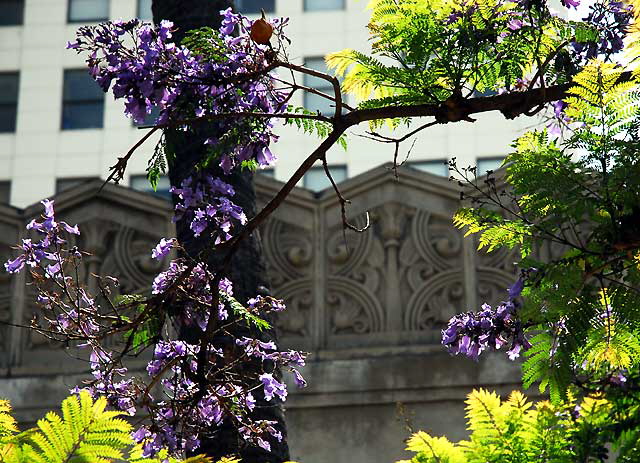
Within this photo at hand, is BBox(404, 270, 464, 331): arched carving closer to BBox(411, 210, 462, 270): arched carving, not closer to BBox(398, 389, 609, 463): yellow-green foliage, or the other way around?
BBox(411, 210, 462, 270): arched carving

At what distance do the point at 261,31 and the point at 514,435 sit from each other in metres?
2.18

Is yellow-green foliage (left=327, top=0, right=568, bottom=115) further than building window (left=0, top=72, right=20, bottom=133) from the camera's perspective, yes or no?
No

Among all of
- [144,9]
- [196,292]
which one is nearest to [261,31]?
[196,292]

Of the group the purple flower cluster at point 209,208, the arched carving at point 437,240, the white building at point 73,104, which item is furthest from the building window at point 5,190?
the purple flower cluster at point 209,208

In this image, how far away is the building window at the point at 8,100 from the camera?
3306cm

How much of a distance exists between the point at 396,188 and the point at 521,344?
6872mm

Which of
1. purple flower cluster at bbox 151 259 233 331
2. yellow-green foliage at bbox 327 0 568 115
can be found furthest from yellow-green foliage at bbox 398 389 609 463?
purple flower cluster at bbox 151 259 233 331

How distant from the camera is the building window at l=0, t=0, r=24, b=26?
33938 mm

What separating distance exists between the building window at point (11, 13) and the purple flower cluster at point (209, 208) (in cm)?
2883

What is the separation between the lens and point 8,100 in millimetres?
33406

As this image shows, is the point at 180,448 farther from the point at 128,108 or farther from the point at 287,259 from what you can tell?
the point at 287,259

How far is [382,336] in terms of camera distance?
11.9 metres

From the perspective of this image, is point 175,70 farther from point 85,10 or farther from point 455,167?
point 85,10

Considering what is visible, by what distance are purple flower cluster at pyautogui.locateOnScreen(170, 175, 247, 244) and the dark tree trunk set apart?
41 centimetres
